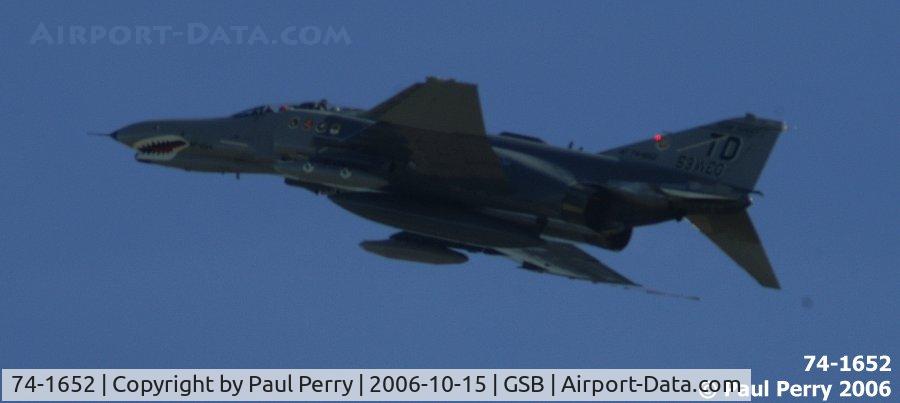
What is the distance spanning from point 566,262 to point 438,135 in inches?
204

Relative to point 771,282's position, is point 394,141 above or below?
above

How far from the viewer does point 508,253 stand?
47.5 metres

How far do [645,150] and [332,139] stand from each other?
6.77m

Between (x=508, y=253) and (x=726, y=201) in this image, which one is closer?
(x=726, y=201)

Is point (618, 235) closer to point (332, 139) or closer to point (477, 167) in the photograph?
point (477, 167)

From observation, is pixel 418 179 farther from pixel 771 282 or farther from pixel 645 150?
pixel 771 282

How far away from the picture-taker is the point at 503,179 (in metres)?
45.2

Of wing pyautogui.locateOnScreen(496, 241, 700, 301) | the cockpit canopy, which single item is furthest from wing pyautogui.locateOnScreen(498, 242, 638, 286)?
the cockpit canopy

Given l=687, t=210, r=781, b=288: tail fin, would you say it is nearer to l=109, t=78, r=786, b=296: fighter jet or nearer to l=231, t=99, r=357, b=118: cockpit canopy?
l=109, t=78, r=786, b=296: fighter jet

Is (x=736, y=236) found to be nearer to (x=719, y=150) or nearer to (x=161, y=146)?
(x=719, y=150)

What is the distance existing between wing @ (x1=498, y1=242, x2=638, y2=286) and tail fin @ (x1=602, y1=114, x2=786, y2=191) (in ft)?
9.10

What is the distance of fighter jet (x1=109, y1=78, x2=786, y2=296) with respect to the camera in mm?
44719

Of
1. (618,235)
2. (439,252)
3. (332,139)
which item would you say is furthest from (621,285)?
(332,139)

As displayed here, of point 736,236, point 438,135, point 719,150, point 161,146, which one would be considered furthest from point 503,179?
point 161,146
